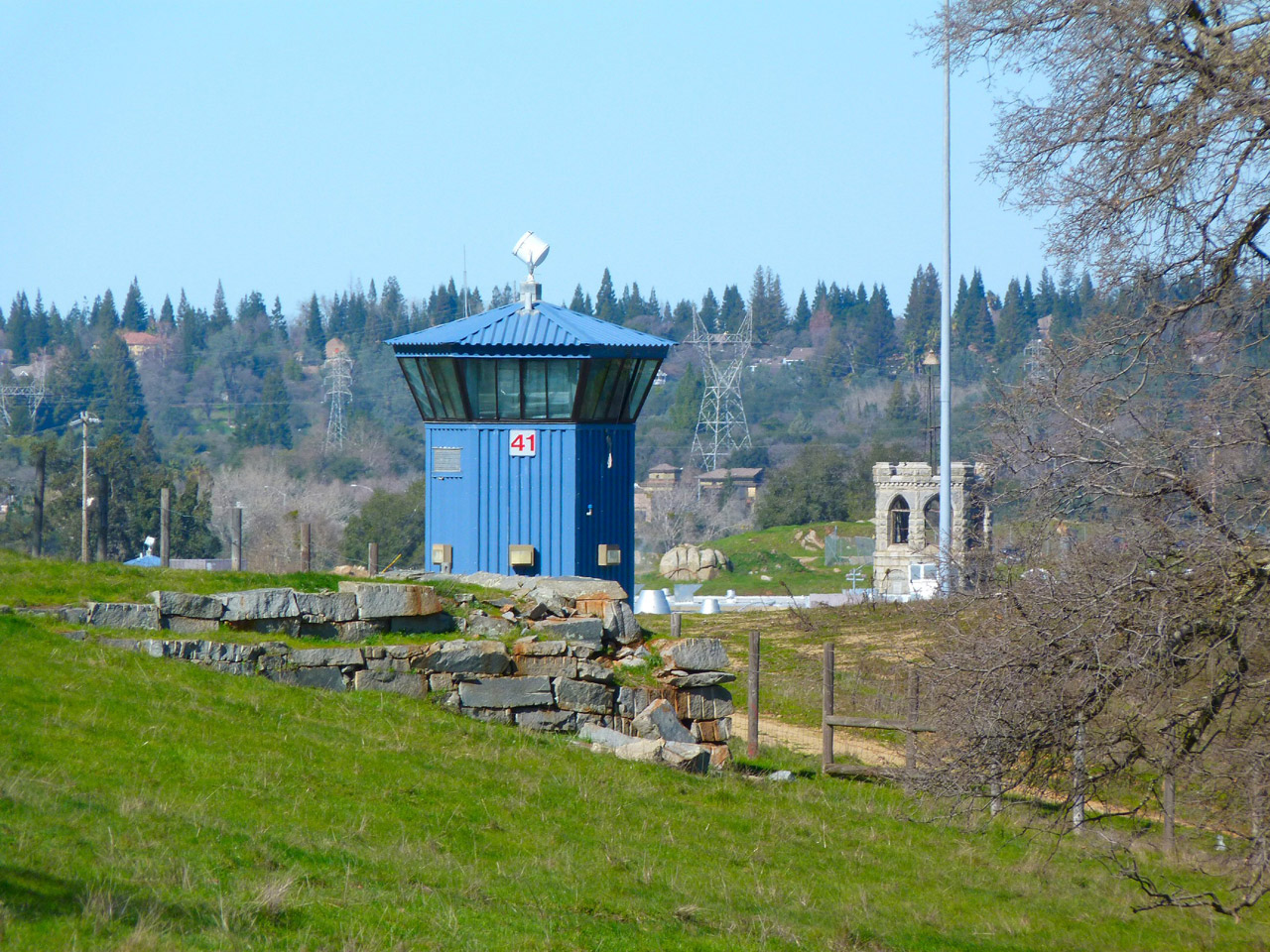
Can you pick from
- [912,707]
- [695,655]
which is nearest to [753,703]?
[695,655]

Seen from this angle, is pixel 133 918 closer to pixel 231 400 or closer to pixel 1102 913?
pixel 1102 913

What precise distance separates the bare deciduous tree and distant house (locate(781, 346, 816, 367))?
495 feet

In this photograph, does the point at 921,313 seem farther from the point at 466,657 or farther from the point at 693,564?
the point at 466,657

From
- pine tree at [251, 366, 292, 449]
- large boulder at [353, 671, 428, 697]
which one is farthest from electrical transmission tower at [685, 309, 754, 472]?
large boulder at [353, 671, 428, 697]

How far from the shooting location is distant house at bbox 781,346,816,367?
160 m

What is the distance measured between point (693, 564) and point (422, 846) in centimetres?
7169

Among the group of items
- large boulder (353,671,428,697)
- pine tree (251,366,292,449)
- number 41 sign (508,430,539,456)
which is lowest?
large boulder (353,671,428,697)

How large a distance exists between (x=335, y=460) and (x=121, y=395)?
83.9 feet

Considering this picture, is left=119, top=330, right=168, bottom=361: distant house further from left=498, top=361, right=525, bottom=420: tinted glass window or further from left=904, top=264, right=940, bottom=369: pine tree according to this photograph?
left=498, top=361, right=525, bottom=420: tinted glass window

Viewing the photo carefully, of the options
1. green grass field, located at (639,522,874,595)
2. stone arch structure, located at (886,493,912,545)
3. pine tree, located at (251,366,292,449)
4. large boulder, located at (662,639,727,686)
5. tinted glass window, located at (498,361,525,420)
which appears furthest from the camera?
pine tree, located at (251,366,292,449)

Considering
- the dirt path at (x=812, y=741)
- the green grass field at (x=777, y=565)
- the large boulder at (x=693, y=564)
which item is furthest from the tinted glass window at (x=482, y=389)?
the large boulder at (x=693, y=564)

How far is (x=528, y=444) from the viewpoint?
797 inches

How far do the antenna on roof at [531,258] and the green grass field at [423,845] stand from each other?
8.89 meters

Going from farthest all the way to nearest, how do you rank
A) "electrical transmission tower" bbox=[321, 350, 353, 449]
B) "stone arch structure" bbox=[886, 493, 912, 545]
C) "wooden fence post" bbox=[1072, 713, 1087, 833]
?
"electrical transmission tower" bbox=[321, 350, 353, 449] < "stone arch structure" bbox=[886, 493, 912, 545] < "wooden fence post" bbox=[1072, 713, 1087, 833]
